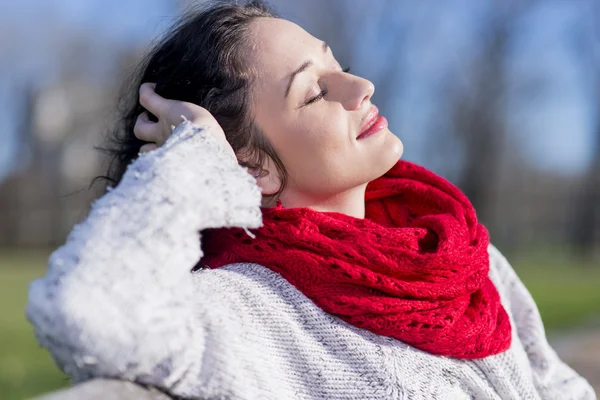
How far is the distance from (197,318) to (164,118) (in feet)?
2.23

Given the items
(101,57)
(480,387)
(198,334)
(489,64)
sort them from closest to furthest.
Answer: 1. (198,334)
2. (480,387)
3. (489,64)
4. (101,57)

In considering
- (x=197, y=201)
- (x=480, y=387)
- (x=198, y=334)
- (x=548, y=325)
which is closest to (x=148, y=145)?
(x=197, y=201)

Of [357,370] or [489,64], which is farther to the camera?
[489,64]

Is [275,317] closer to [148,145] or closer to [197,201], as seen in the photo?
[197,201]

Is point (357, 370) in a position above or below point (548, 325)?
above

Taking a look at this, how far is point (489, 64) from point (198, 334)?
74.6 ft

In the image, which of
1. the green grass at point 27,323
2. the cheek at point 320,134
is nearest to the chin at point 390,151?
the cheek at point 320,134

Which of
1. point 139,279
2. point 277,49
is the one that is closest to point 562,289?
point 277,49

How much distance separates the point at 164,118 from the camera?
1.95 m

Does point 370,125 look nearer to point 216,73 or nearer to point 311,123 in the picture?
point 311,123

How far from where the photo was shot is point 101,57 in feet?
83.4

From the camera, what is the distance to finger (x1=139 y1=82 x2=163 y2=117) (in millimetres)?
1983

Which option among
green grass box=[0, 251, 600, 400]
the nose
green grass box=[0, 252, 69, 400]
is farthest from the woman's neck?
green grass box=[0, 252, 69, 400]

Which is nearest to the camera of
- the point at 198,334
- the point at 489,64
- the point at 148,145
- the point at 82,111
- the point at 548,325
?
the point at 198,334
